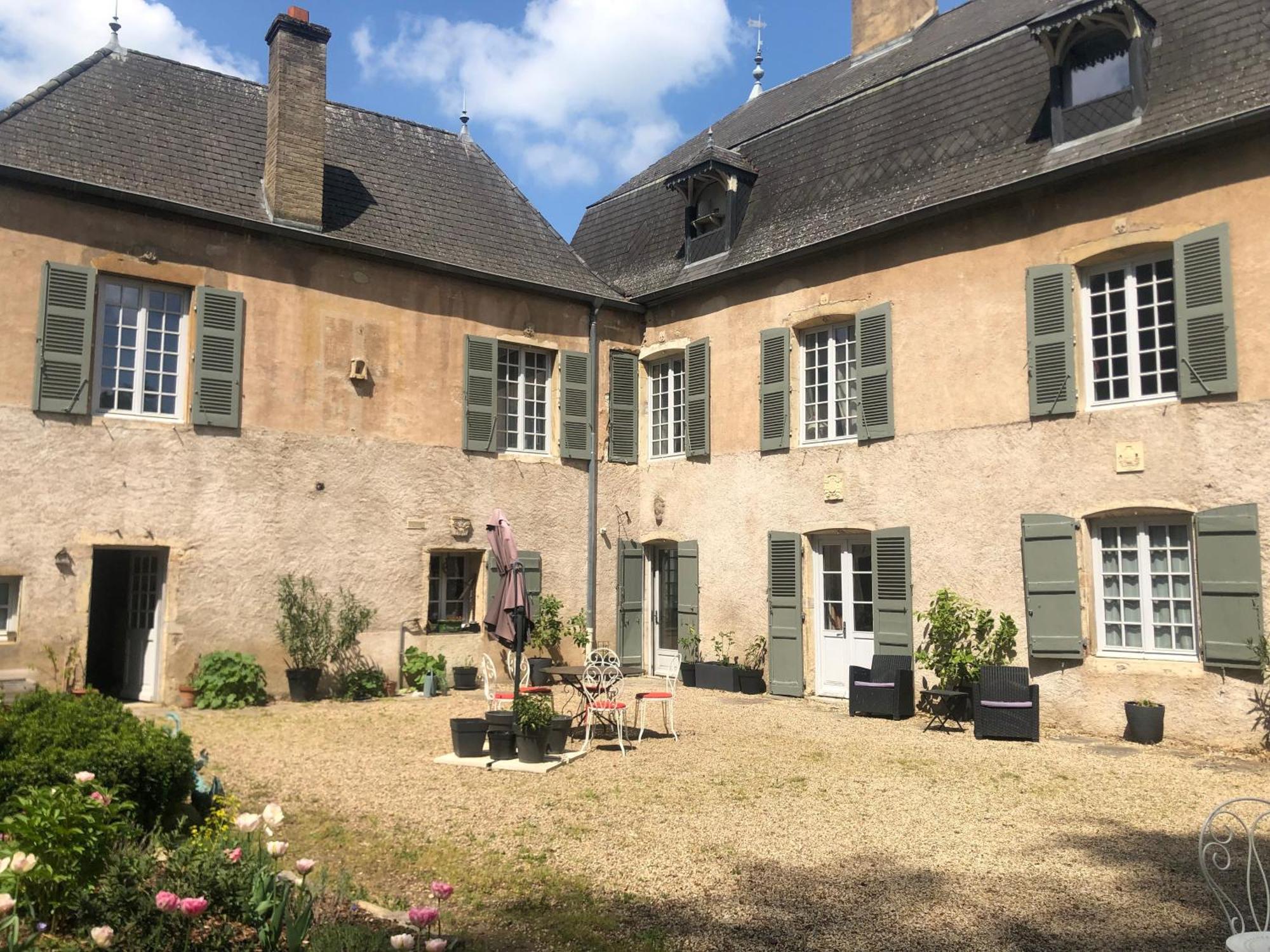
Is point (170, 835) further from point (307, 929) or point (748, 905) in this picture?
point (748, 905)

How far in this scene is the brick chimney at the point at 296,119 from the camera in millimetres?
11852

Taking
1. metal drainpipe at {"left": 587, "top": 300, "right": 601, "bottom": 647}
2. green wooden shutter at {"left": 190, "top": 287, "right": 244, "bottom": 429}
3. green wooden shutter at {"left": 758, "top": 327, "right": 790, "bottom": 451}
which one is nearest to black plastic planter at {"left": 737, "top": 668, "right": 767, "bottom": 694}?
metal drainpipe at {"left": 587, "top": 300, "right": 601, "bottom": 647}

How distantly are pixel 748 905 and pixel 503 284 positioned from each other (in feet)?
33.4

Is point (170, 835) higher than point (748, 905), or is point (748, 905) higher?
point (170, 835)

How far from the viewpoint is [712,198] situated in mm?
14477

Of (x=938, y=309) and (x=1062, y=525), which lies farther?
(x=938, y=309)

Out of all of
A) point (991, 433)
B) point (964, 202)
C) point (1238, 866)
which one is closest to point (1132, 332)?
point (991, 433)

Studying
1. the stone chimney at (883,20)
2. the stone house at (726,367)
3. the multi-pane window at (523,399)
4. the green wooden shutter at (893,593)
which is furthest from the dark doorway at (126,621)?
the stone chimney at (883,20)

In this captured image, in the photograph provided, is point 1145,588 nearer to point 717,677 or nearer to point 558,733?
point 717,677

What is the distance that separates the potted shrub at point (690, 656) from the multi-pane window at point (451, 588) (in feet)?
9.48

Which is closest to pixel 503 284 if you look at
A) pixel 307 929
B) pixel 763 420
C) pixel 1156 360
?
pixel 763 420

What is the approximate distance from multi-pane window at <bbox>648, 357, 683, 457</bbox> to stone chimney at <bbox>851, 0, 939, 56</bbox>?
615cm

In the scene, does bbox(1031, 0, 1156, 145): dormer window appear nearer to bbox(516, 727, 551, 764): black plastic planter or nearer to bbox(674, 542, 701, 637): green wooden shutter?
bbox(674, 542, 701, 637): green wooden shutter

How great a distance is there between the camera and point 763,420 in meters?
12.7
